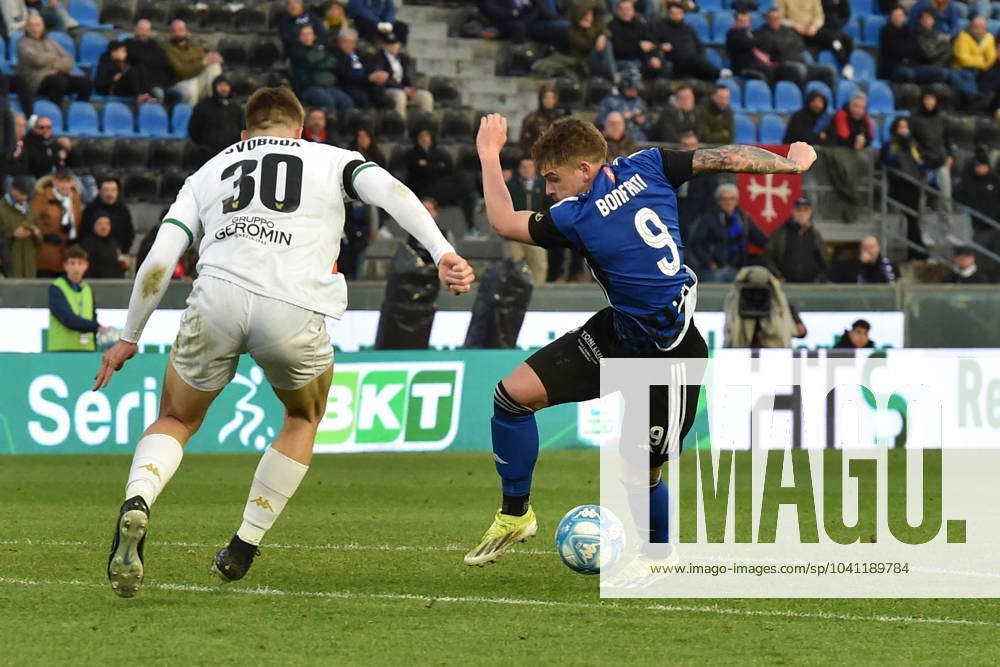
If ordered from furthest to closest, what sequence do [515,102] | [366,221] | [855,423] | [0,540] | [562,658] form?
[515,102] < [366,221] < [855,423] < [0,540] < [562,658]

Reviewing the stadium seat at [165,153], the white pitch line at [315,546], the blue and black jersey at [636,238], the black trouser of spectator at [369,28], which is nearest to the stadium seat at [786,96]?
the black trouser of spectator at [369,28]

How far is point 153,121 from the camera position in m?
19.7

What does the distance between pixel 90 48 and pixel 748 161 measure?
14.4 meters

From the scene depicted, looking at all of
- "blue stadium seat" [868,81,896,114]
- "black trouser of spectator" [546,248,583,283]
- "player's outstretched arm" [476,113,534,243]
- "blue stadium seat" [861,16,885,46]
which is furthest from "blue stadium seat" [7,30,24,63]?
"player's outstretched arm" [476,113,534,243]

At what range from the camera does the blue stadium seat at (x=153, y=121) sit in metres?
19.6

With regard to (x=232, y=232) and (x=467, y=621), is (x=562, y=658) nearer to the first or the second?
(x=467, y=621)

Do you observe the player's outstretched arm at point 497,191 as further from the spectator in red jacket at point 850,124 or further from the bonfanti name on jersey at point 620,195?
the spectator in red jacket at point 850,124

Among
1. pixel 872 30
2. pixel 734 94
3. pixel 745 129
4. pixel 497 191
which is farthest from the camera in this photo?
pixel 872 30

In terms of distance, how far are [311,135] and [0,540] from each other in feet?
29.4

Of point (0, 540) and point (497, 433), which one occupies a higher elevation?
point (497, 433)

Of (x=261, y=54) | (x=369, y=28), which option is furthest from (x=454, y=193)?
(x=261, y=54)

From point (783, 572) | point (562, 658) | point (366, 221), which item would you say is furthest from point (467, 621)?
point (366, 221)

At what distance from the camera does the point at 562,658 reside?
5715 millimetres

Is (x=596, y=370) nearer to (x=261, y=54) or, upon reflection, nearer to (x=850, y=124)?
(x=261, y=54)
